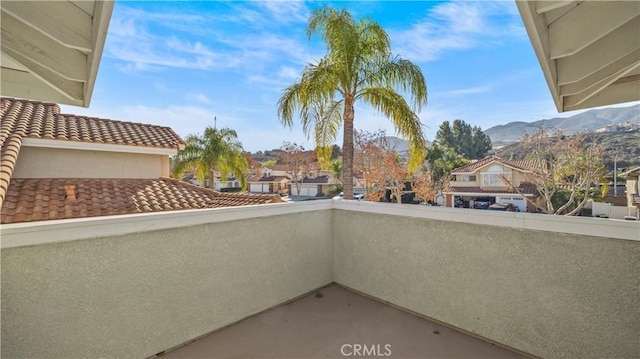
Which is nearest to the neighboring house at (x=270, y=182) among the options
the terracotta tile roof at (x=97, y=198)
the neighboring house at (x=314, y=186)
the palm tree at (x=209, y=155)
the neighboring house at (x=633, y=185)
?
the neighboring house at (x=314, y=186)

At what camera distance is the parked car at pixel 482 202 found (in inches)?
1057

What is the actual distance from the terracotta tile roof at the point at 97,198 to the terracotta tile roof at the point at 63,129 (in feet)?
3.12

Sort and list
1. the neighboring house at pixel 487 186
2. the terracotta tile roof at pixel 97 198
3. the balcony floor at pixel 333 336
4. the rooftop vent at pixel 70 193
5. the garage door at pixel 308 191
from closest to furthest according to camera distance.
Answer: the balcony floor at pixel 333 336
the terracotta tile roof at pixel 97 198
the rooftop vent at pixel 70 193
the neighboring house at pixel 487 186
the garage door at pixel 308 191

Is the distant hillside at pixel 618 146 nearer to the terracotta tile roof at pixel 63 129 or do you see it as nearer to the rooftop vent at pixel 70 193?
the terracotta tile roof at pixel 63 129

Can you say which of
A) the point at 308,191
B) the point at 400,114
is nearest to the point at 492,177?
the point at 308,191

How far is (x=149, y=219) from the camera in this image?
8.23 feet

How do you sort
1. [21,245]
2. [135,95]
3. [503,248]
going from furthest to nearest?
1. [135,95]
2. [503,248]
3. [21,245]

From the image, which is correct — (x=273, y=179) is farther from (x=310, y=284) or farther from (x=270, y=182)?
(x=310, y=284)

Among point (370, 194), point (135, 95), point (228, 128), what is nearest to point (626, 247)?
point (135, 95)

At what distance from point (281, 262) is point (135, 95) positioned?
12836 millimetres

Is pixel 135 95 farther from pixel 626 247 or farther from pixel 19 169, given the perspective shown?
pixel 626 247

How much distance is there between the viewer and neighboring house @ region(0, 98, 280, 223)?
604 cm

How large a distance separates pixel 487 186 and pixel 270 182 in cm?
2877

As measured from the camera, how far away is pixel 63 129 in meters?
7.97
